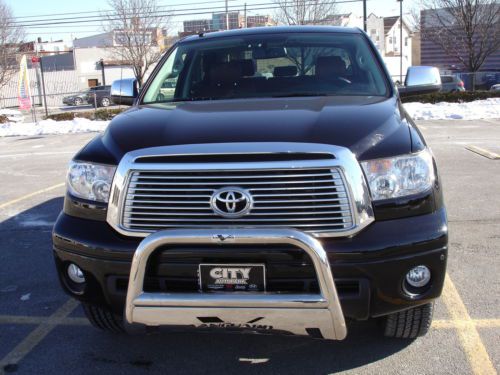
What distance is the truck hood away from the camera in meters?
2.67

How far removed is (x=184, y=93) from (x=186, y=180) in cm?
180

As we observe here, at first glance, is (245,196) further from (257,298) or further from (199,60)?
(199,60)

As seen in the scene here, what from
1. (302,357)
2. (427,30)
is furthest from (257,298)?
(427,30)

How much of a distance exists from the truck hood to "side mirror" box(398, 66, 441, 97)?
124 centimetres

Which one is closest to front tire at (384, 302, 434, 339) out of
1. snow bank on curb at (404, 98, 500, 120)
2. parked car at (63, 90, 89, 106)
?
snow bank on curb at (404, 98, 500, 120)

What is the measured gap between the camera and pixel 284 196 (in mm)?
2557

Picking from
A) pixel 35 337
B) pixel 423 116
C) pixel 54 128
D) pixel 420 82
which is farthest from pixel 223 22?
pixel 35 337

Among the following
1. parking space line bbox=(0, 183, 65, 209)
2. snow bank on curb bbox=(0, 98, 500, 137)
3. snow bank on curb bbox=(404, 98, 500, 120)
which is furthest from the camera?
snow bank on curb bbox=(0, 98, 500, 137)

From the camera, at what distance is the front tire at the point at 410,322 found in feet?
10.00

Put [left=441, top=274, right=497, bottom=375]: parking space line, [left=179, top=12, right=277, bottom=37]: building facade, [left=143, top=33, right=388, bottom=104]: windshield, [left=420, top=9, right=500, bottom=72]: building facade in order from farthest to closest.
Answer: [left=179, top=12, right=277, bottom=37]: building facade → [left=420, top=9, right=500, bottom=72]: building facade → [left=143, top=33, right=388, bottom=104]: windshield → [left=441, top=274, right=497, bottom=375]: parking space line

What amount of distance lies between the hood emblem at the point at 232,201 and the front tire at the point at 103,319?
1.08m

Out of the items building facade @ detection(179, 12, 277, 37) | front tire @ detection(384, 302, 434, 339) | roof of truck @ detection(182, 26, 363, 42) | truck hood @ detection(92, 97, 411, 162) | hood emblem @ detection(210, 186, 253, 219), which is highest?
building facade @ detection(179, 12, 277, 37)

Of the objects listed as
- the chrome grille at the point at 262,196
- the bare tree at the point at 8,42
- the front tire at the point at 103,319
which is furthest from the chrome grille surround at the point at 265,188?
the bare tree at the point at 8,42

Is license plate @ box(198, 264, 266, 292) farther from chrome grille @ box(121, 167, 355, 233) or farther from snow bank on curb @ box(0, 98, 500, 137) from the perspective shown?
snow bank on curb @ box(0, 98, 500, 137)
